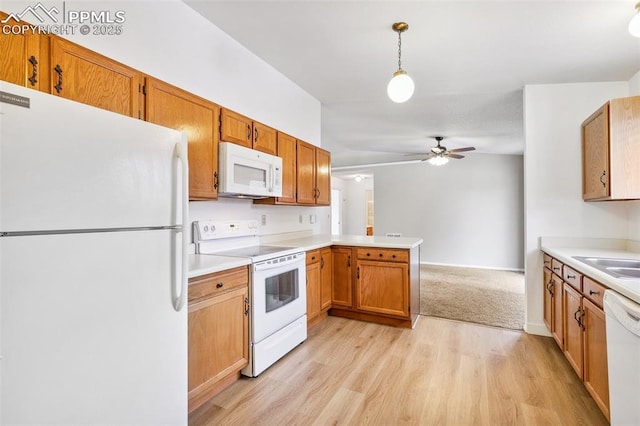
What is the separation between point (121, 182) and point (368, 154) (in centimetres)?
670

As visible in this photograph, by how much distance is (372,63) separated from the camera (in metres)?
2.84

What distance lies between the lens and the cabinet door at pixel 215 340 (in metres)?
1.79

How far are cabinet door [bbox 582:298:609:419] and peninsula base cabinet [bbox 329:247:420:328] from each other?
1446mm

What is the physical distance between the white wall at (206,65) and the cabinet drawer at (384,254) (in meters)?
0.92

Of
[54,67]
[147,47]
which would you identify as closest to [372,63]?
[147,47]

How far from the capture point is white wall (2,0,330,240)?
72.2 inches

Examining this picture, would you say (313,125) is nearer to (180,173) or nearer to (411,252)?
(411,252)

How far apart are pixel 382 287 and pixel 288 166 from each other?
1630mm

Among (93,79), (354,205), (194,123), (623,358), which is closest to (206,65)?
(194,123)

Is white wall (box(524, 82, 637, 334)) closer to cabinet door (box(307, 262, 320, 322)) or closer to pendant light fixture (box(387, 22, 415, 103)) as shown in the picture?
pendant light fixture (box(387, 22, 415, 103))

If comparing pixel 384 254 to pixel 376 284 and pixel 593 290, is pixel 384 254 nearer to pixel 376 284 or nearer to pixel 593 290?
pixel 376 284

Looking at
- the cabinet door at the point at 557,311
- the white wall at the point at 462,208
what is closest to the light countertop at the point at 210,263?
the cabinet door at the point at 557,311

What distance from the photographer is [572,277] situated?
2221mm

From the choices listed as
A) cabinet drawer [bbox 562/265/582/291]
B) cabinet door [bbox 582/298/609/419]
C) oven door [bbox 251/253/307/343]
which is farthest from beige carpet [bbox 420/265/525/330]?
oven door [bbox 251/253/307/343]
